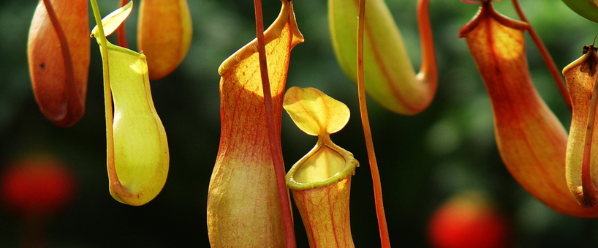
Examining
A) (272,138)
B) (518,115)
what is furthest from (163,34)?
(518,115)

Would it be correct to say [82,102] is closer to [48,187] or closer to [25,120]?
[48,187]

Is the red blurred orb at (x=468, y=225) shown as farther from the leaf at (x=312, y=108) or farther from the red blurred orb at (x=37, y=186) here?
the leaf at (x=312, y=108)

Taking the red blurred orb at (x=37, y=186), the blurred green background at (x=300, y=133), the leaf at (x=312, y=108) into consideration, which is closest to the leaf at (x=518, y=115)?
the leaf at (x=312, y=108)

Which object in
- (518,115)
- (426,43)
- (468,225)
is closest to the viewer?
(518,115)

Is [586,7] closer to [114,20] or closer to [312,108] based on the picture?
[312,108]

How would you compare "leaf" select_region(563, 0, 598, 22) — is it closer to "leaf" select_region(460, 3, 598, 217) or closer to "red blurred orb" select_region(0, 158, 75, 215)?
"leaf" select_region(460, 3, 598, 217)

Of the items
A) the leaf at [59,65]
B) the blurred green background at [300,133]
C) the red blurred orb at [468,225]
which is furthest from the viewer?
the blurred green background at [300,133]

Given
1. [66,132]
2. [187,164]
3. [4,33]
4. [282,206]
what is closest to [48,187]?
[66,132]

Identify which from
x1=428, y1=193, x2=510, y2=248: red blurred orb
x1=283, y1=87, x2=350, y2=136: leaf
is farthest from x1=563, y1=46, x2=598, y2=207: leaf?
x1=428, y1=193, x2=510, y2=248: red blurred orb
